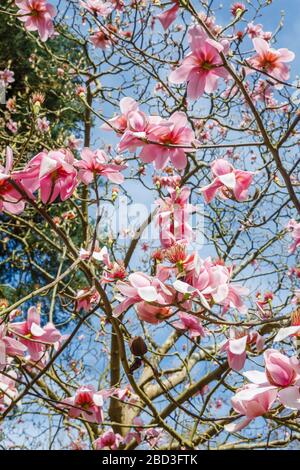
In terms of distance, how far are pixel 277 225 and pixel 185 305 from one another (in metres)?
2.46

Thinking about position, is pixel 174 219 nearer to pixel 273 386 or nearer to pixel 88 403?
pixel 273 386

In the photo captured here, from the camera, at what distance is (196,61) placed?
118 centimetres

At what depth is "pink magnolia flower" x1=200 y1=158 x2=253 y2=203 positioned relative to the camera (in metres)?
1.25

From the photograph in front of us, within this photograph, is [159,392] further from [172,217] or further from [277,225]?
[172,217]

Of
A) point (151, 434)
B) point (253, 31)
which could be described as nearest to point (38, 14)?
point (253, 31)

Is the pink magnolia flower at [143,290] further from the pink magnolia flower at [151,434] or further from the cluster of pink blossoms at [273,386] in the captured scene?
the pink magnolia flower at [151,434]

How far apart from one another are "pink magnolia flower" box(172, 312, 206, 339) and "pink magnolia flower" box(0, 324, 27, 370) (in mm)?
379

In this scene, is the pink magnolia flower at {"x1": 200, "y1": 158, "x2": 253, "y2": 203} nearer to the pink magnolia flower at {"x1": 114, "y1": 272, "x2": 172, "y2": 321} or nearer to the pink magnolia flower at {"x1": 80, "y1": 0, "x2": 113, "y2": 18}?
the pink magnolia flower at {"x1": 114, "y1": 272, "x2": 172, "y2": 321}

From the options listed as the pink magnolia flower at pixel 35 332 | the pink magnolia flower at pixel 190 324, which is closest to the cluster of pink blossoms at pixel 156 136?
the pink magnolia flower at pixel 190 324

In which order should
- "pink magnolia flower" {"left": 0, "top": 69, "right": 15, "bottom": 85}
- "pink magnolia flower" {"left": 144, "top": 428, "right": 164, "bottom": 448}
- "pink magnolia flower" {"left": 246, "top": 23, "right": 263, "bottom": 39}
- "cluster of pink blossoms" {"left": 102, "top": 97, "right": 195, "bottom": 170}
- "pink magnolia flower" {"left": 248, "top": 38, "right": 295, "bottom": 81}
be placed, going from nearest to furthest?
"cluster of pink blossoms" {"left": 102, "top": 97, "right": 195, "bottom": 170}, "pink magnolia flower" {"left": 248, "top": 38, "right": 295, "bottom": 81}, "pink magnolia flower" {"left": 144, "top": 428, "right": 164, "bottom": 448}, "pink magnolia flower" {"left": 246, "top": 23, "right": 263, "bottom": 39}, "pink magnolia flower" {"left": 0, "top": 69, "right": 15, "bottom": 85}

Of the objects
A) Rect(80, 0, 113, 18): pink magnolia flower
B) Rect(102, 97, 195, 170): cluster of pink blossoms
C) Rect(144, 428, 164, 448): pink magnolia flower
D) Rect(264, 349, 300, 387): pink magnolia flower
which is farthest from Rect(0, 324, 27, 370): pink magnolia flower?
Rect(80, 0, 113, 18): pink magnolia flower
